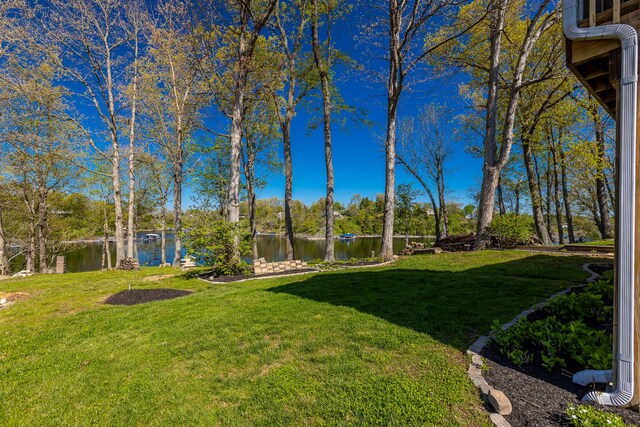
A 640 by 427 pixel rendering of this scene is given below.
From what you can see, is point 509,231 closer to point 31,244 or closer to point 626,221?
point 626,221

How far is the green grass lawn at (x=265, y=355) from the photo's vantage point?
7.16 feet

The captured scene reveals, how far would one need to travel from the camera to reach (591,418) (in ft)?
5.87

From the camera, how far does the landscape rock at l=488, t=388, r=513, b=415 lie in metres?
1.97

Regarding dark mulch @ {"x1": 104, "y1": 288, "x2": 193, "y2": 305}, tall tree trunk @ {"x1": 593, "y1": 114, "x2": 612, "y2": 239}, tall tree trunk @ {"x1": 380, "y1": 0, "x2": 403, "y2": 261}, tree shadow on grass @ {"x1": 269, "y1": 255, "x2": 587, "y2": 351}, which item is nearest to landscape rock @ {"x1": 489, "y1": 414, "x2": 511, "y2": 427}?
tree shadow on grass @ {"x1": 269, "y1": 255, "x2": 587, "y2": 351}

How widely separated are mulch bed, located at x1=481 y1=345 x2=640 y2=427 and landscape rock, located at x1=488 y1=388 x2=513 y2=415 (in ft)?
0.12

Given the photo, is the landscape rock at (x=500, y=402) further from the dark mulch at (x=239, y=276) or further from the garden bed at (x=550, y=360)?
the dark mulch at (x=239, y=276)

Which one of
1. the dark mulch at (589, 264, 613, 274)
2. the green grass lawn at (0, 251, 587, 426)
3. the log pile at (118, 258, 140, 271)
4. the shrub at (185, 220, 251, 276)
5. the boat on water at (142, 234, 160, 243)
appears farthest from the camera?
the boat on water at (142, 234, 160, 243)

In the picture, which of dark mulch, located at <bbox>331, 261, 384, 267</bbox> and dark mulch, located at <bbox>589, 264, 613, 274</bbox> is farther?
dark mulch, located at <bbox>331, 261, 384, 267</bbox>

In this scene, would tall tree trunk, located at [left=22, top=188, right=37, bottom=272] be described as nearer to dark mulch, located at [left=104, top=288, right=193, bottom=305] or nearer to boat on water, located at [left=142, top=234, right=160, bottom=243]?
dark mulch, located at [left=104, top=288, right=193, bottom=305]

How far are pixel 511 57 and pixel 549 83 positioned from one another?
7.44 feet

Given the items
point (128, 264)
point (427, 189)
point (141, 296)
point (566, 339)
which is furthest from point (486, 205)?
point (128, 264)

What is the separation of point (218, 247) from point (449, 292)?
6.23 m

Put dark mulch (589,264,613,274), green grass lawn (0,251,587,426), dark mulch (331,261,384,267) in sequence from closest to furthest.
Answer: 1. green grass lawn (0,251,587,426)
2. dark mulch (589,264,613,274)
3. dark mulch (331,261,384,267)

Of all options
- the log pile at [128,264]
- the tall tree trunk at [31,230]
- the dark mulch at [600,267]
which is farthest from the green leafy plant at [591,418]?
the tall tree trunk at [31,230]
